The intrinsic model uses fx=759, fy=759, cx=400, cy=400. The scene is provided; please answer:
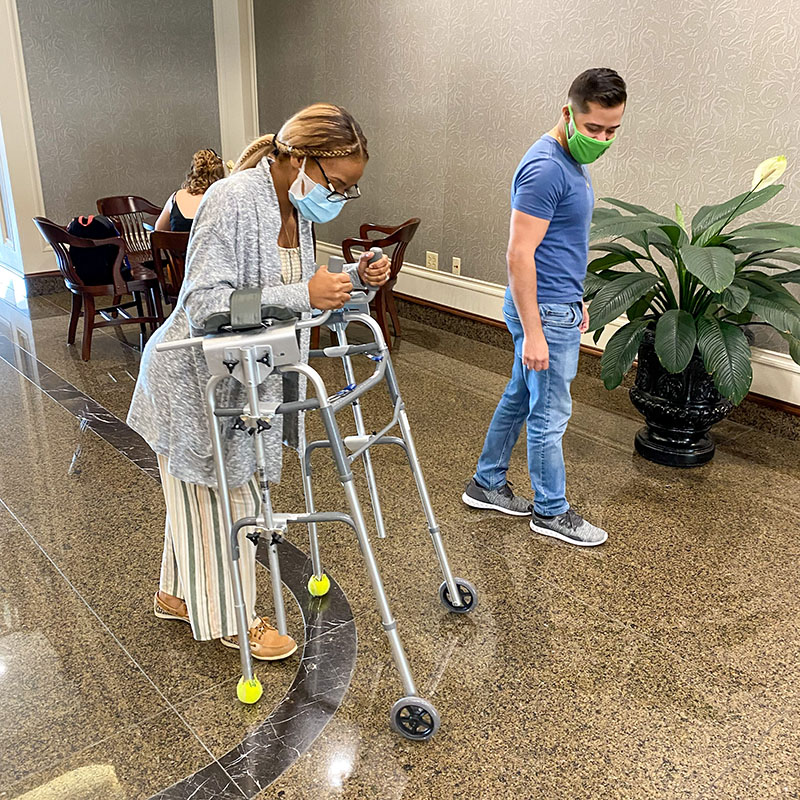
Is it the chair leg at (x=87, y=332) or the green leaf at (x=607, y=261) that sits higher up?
the green leaf at (x=607, y=261)

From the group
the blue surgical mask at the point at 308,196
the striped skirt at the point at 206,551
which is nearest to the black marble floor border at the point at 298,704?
the striped skirt at the point at 206,551

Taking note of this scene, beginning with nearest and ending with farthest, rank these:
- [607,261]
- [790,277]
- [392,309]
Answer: [790,277], [607,261], [392,309]

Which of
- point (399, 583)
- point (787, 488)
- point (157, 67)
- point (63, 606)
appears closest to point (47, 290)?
point (157, 67)

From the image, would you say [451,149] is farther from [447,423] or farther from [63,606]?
[63,606]

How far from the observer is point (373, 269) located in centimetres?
177

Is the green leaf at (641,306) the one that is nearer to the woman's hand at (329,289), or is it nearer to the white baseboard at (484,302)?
the white baseboard at (484,302)

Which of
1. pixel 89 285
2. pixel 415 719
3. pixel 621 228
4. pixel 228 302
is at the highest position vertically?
pixel 228 302

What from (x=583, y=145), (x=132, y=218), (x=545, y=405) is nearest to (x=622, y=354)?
(x=545, y=405)

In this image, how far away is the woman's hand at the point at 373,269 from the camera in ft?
5.81

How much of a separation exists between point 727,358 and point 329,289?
6.47ft

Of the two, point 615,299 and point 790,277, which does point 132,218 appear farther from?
point 790,277

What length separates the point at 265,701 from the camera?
1.93 m

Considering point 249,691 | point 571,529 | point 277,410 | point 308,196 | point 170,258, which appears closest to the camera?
point 277,410

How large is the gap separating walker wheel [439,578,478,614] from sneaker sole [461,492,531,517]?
2.01ft
